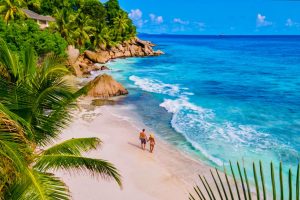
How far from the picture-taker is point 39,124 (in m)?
6.44

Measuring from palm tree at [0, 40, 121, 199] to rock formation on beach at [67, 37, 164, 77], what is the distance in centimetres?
2742

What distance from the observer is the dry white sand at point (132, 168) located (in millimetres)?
12055

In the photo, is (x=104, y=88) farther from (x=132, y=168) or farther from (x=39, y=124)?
(x=39, y=124)

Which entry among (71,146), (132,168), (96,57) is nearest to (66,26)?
(96,57)

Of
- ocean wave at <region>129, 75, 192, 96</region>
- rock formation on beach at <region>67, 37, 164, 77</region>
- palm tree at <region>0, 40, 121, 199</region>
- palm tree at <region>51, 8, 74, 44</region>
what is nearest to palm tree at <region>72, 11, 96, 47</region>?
rock formation on beach at <region>67, 37, 164, 77</region>

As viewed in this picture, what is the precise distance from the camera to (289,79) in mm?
44000

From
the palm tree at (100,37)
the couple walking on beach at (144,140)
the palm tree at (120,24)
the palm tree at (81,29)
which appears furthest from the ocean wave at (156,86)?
the palm tree at (120,24)

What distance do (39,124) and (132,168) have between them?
27.2ft

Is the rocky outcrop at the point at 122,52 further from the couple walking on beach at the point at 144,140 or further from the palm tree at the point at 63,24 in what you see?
the couple walking on beach at the point at 144,140

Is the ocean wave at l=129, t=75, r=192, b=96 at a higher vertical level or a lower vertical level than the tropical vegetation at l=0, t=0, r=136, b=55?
lower

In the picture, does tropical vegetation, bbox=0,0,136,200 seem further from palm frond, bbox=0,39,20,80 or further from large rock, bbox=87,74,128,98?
large rock, bbox=87,74,128,98

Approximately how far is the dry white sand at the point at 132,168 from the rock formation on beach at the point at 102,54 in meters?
15.5

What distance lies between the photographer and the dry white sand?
12055 mm

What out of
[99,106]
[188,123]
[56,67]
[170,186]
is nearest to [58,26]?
[99,106]
